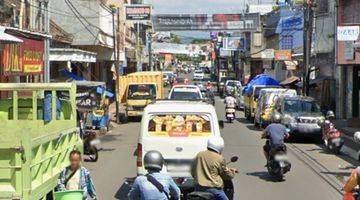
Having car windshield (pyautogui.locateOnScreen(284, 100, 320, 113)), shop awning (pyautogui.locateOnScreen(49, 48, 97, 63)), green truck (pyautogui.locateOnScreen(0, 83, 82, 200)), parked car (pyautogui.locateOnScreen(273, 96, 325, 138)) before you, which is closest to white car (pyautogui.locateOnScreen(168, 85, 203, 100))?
shop awning (pyautogui.locateOnScreen(49, 48, 97, 63))

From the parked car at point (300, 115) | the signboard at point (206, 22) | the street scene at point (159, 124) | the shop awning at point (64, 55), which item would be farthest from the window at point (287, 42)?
the parked car at point (300, 115)

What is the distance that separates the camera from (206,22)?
66000 millimetres

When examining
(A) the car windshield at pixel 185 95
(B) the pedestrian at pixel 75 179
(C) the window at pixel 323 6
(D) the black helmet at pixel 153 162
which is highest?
(C) the window at pixel 323 6

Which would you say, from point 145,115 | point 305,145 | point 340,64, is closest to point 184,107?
point 145,115

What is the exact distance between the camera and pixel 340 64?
34.5 metres

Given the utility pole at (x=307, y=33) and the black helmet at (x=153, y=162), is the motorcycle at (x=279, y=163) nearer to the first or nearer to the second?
the black helmet at (x=153, y=162)

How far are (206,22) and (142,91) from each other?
31.6 metres

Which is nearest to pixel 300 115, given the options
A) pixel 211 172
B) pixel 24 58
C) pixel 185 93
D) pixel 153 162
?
pixel 185 93

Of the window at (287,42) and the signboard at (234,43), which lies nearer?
the window at (287,42)

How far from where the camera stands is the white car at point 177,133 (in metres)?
12.2

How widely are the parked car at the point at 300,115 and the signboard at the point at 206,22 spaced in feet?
124

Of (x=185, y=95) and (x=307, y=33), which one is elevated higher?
(x=307, y=33)

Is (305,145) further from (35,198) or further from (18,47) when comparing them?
(35,198)

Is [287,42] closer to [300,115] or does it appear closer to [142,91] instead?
[142,91]
